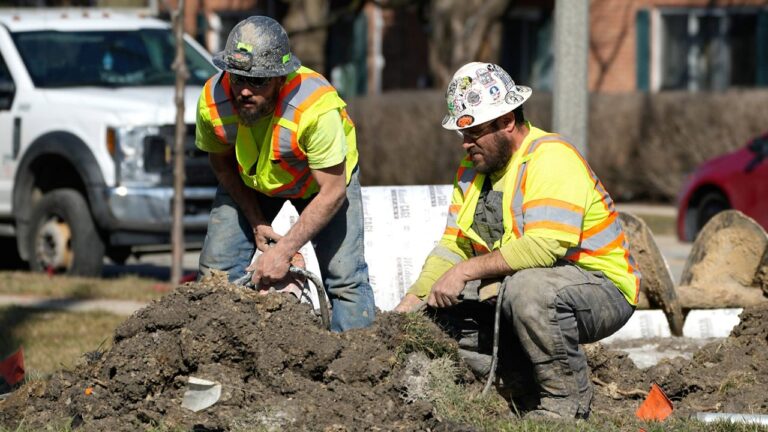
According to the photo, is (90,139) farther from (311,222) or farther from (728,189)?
(728,189)

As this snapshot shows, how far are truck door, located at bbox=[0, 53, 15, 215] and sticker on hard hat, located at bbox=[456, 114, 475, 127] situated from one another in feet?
22.2

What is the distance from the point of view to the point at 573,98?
9.77 meters

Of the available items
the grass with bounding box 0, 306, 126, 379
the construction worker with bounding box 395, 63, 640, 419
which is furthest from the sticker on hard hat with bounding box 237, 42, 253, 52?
the grass with bounding box 0, 306, 126, 379

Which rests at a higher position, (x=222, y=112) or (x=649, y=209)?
(x=222, y=112)

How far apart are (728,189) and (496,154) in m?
8.48

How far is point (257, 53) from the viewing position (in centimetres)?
582

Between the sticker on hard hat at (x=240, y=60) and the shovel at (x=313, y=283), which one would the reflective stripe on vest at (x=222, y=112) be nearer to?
the sticker on hard hat at (x=240, y=60)

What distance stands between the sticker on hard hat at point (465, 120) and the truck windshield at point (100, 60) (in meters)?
6.44

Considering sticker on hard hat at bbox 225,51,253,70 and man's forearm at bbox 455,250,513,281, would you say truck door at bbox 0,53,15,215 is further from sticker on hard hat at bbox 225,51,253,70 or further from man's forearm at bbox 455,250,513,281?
man's forearm at bbox 455,250,513,281

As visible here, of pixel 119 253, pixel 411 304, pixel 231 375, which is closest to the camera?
pixel 231 375

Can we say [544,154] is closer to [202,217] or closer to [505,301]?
[505,301]

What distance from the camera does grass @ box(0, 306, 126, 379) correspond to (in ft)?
25.7

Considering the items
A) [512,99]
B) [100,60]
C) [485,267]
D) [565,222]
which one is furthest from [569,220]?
[100,60]

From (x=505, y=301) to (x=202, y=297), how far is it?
1.25m
